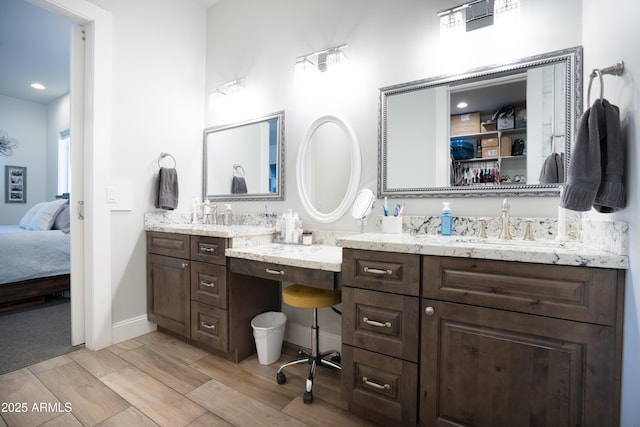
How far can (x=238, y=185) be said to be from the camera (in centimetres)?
262

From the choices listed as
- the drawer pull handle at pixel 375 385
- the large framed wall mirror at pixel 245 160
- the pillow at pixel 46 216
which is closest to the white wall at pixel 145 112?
the large framed wall mirror at pixel 245 160

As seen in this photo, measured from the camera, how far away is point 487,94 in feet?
5.23

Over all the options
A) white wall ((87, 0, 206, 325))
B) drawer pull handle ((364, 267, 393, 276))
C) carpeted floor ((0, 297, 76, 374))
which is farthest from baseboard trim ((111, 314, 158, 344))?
drawer pull handle ((364, 267, 393, 276))

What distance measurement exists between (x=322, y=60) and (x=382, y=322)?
1.76 m

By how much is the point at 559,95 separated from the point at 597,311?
3.39ft

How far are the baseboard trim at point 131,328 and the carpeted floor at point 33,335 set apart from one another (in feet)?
0.87

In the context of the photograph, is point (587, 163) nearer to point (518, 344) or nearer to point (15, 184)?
point (518, 344)

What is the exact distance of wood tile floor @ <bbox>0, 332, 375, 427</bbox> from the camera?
4.75 feet

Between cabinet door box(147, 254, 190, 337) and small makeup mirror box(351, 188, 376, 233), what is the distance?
4.19ft

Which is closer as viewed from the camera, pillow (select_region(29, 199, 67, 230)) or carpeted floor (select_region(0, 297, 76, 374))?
carpeted floor (select_region(0, 297, 76, 374))

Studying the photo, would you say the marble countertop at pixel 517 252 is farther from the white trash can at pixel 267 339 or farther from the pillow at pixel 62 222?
the pillow at pixel 62 222

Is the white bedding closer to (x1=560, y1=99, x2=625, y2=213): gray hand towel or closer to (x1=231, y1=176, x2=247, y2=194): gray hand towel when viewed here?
(x1=231, y1=176, x2=247, y2=194): gray hand towel

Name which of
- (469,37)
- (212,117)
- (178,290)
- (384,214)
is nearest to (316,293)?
(384,214)

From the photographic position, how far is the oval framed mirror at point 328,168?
2.03 metres
